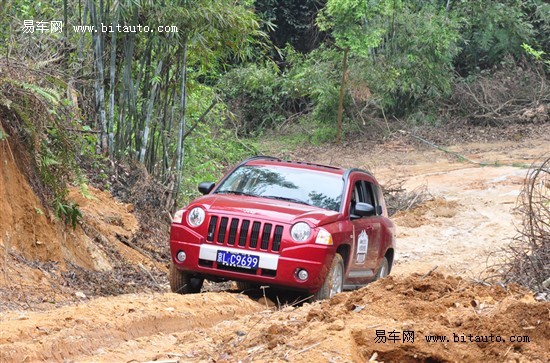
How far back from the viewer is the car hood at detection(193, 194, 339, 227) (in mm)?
9617

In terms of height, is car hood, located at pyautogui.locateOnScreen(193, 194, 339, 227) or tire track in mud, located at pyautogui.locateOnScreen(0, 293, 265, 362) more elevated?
car hood, located at pyautogui.locateOnScreen(193, 194, 339, 227)

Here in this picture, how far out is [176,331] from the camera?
26.1ft

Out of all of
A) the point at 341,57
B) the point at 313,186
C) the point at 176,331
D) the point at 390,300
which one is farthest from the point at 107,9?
the point at 341,57

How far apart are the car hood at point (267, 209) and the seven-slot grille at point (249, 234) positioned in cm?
9

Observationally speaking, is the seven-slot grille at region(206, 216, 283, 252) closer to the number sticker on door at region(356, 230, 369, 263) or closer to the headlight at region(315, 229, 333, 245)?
the headlight at region(315, 229, 333, 245)

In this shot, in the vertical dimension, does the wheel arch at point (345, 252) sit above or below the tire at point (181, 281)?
above

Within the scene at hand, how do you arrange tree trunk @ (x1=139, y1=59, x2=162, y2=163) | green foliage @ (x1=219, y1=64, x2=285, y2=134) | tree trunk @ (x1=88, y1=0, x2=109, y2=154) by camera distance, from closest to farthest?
tree trunk @ (x1=88, y1=0, x2=109, y2=154) → tree trunk @ (x1=139, y1=59, x2=162, y2=163) → green foliage @ (x1=219, y1=64, x2=285, y2=134)

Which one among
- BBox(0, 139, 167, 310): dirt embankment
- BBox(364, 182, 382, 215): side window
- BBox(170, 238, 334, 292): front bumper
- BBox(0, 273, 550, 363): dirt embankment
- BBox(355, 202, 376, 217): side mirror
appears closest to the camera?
BBox(0, 273, 550, 363): dirt embankment

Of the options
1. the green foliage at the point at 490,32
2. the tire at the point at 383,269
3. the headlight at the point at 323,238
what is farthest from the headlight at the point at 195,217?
the green foliage at the point at 490,32

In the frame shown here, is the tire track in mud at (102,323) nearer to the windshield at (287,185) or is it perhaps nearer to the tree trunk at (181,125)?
the windshield at (287,185)

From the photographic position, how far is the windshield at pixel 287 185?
34.3 feet

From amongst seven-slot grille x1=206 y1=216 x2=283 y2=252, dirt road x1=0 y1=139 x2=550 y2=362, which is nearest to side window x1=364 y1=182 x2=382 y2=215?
seven-slot grille x1=206 y1=216 x2=283 y2=252

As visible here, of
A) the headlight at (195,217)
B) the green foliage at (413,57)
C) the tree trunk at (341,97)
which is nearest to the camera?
the headlight at (195,217)

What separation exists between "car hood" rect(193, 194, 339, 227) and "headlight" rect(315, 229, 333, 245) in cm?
10
